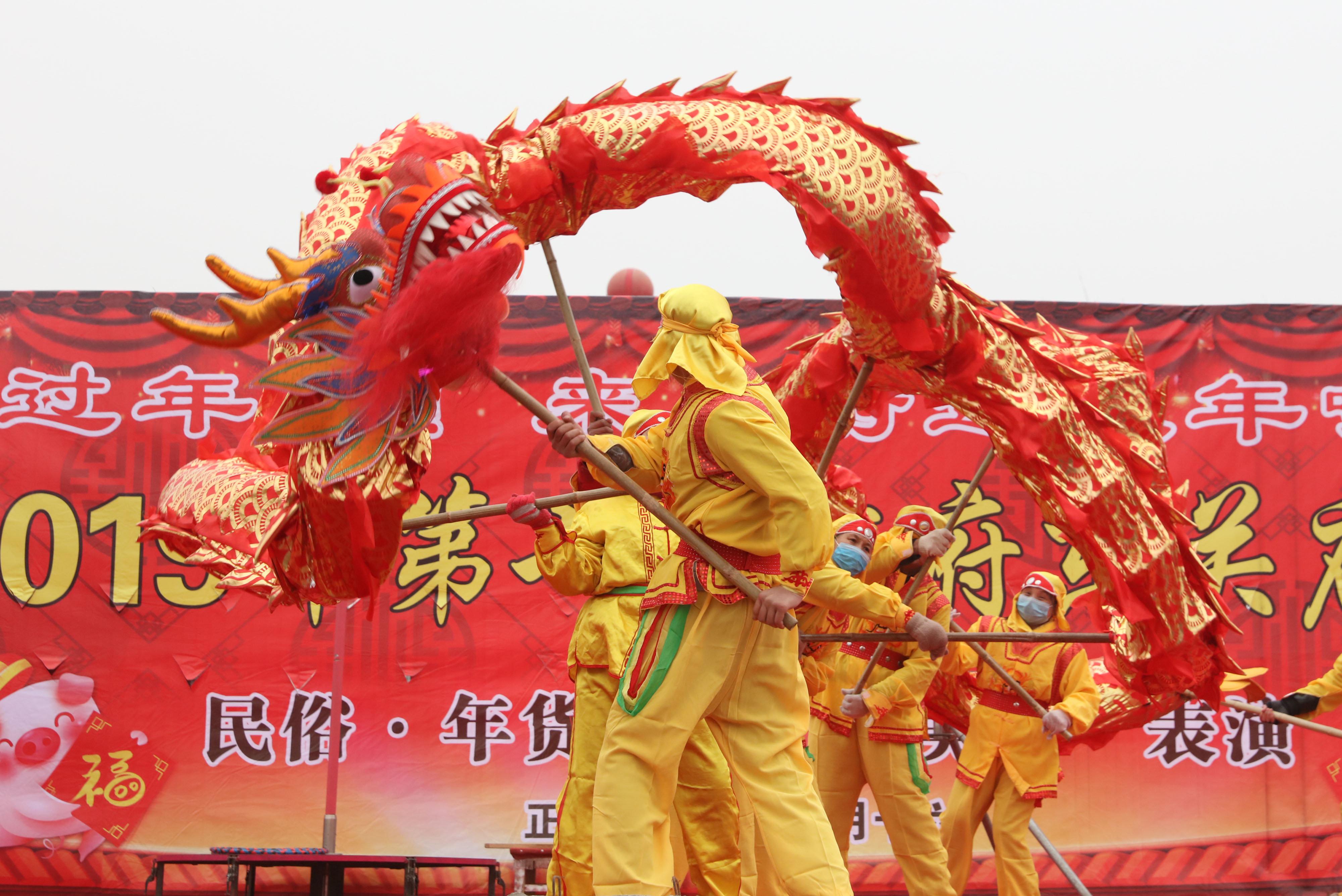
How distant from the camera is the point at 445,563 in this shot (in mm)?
5695

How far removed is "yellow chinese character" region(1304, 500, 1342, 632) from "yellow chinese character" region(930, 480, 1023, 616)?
1220mm

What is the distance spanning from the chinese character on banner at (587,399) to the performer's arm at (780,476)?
2815mm

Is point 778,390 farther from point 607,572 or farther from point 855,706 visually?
point 855,706

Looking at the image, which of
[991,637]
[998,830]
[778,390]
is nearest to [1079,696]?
[998,830]

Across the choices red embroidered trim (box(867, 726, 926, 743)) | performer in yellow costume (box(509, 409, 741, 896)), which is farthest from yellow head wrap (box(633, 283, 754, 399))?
red embroidered trim (box(867, 726, 926, 743))

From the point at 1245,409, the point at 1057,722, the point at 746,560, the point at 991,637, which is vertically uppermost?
the point at 1245,409

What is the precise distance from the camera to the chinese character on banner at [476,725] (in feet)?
18.3

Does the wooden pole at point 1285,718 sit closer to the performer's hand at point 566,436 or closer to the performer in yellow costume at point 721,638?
the performer in yellow costume at point 721,638

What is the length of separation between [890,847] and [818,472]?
92.7 inches

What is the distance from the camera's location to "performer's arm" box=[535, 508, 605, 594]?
3967mm

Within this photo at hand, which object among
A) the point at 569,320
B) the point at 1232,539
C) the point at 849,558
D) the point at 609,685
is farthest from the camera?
the point at 1232,539

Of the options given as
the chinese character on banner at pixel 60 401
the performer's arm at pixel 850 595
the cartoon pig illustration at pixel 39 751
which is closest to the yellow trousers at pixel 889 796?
the performer's arm at pixel 850 595

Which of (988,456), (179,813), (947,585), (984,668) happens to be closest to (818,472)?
(988,456)

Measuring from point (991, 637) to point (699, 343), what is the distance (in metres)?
1.50
